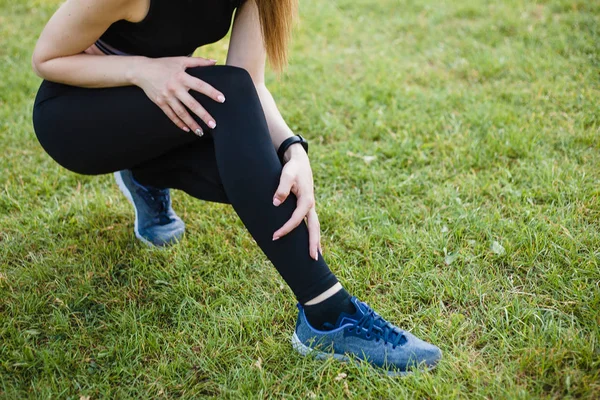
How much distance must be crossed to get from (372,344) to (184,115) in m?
0.97

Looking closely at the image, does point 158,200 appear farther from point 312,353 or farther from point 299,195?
point 312,353

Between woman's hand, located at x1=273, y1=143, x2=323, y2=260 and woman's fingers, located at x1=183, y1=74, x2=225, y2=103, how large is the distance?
1.00ft

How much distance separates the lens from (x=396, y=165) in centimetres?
294

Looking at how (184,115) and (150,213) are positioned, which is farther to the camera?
(150,213)

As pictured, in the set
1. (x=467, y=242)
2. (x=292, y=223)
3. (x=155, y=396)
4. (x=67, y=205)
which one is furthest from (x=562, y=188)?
(x=67, y=205)

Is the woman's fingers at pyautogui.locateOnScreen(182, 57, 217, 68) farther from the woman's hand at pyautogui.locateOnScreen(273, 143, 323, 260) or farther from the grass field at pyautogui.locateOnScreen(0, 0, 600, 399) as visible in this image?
the grass field at pyautogui.locateOnScreen(0, 0, 600, 399)

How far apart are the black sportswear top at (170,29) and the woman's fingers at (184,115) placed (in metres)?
0.29

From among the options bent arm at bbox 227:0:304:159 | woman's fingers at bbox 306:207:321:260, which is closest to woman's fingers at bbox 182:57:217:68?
bent arm at bbox 227:0:304:159

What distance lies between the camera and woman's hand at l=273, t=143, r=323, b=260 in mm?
1616

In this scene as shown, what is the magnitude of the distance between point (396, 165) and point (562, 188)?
2.79ft

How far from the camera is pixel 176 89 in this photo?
1674 mm

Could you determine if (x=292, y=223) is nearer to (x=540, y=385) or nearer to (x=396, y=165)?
(x=540, y=385)

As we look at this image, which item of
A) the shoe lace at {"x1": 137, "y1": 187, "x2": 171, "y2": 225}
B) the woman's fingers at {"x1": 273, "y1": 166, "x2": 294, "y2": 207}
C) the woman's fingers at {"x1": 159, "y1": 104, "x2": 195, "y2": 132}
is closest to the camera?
the woman's fingers at {"x1": 273, "y1": 166, "x2": 294, "y2": 207}

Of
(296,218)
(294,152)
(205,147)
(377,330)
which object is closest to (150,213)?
(205,147)
